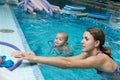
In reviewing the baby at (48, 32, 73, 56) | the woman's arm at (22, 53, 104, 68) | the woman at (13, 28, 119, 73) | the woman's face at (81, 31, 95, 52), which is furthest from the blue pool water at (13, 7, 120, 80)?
the woman's arm at (22, 53, 104, 68)

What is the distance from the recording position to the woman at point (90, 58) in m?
3.26

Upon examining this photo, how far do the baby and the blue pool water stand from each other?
30cm

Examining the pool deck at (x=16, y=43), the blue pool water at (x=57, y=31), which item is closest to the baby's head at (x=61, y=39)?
the blue pool water at (x=57, y=31)

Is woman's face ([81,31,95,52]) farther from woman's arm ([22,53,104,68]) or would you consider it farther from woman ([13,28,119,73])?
woman's arm ([22,53,104,68])

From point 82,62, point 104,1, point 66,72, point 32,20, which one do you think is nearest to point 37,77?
point 82,62

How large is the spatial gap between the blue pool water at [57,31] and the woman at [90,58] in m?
0.71

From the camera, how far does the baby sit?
17.2 feet

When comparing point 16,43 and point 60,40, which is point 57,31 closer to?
point 60,40

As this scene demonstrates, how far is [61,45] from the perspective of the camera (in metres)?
5.29

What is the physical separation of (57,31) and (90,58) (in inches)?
183

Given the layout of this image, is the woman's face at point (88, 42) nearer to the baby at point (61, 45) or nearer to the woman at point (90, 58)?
the woman at point (90, 58)

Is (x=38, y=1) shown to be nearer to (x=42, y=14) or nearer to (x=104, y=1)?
(x=42, y=14)

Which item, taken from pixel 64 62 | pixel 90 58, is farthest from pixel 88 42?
pixel 64 62

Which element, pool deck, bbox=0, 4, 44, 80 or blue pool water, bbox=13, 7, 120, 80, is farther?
blue pool water, bbox=13, 7, 120, 80
